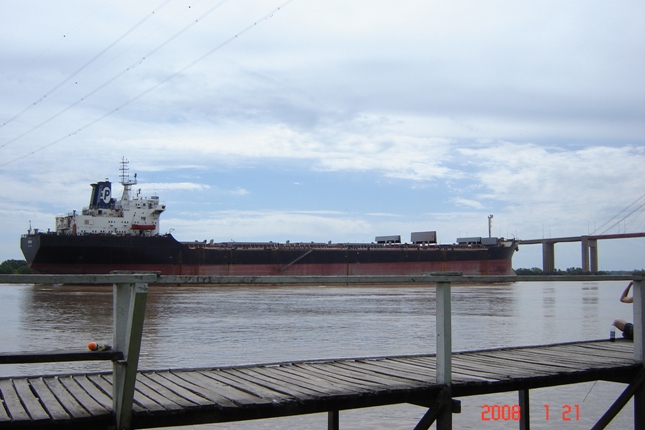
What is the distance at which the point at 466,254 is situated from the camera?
50.4 meters

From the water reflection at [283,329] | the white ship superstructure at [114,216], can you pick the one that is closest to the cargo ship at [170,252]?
the white ship superstructure at [114,216]

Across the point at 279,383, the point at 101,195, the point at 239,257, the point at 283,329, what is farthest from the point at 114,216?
the point at 279,383

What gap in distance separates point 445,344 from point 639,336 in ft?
6.18

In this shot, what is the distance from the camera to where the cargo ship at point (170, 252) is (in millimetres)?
36812

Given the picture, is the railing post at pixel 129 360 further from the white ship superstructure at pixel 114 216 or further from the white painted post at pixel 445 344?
the white ship superstructure at pixel 114 216

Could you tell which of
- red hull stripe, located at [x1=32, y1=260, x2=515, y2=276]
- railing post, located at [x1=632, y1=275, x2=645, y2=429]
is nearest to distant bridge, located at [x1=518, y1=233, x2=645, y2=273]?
red hull stripe, located at [x1=32, y1=260, x2=515, y2=276]

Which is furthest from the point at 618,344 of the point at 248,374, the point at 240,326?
the point at 240,326

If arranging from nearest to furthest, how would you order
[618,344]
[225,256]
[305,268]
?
1. [618,344]
2. [225,256]
3. [305,268]

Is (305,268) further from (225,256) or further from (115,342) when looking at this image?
(115,342)

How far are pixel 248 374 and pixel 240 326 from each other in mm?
11062

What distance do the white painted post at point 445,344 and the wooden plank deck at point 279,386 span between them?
0.07m

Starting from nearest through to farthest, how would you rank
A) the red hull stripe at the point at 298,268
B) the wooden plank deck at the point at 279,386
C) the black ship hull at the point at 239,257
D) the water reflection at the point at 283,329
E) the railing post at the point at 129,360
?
the railing post at the point at 129,360 < the wooden plank deck at the point at 279,386 < the water reflection at the point at 283,329 < the black ship hull at the point at 239,257 < the red hull stripe at the point at 298,268

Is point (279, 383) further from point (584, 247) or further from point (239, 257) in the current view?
point (584, 247)

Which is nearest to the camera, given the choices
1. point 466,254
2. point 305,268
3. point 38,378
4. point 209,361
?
point 38,378
